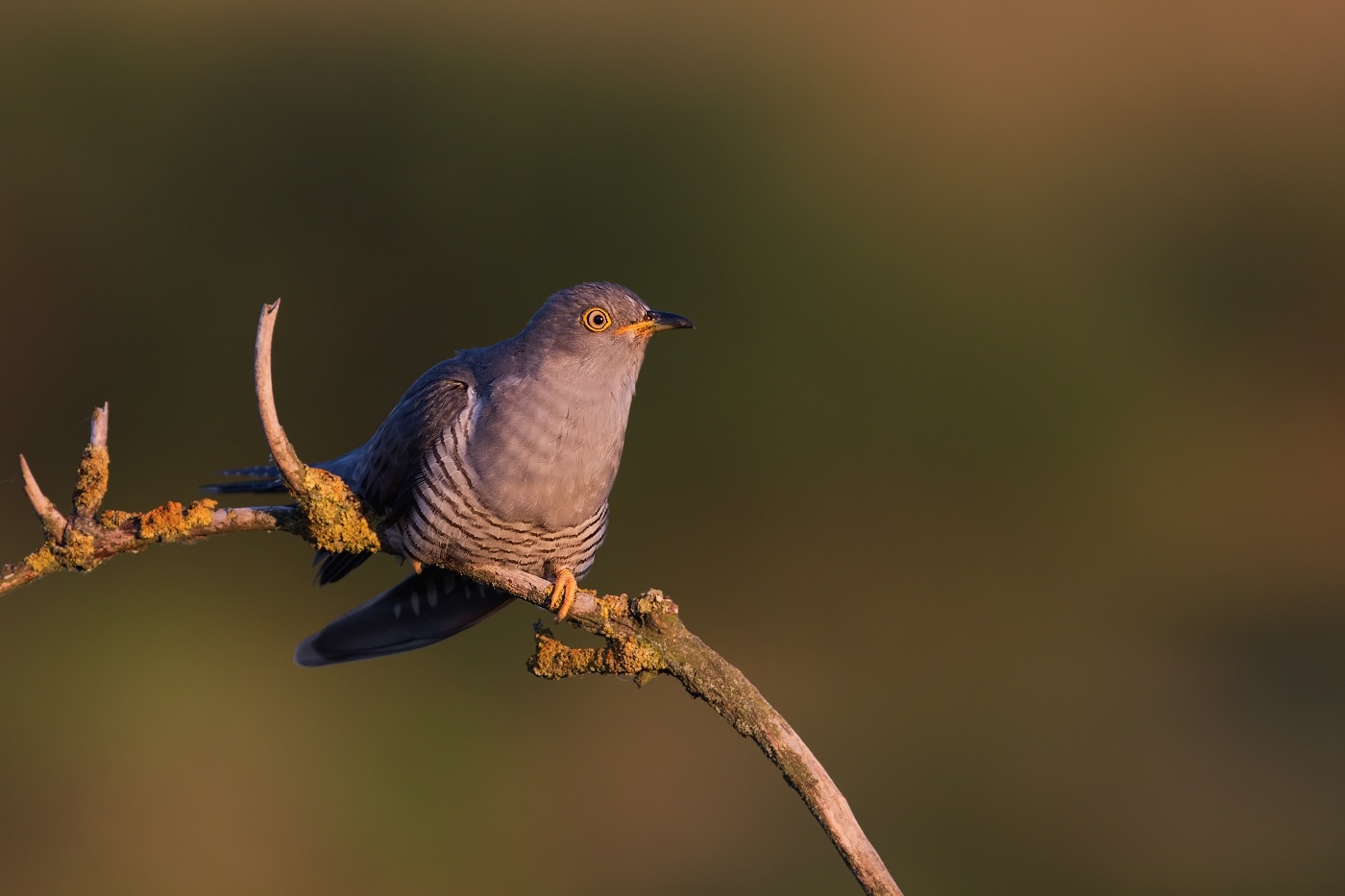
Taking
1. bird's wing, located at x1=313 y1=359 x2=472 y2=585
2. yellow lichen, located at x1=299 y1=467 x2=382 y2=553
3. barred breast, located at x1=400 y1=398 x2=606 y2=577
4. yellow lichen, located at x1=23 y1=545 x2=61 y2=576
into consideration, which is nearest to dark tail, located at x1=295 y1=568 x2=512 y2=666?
bird's wing, located at x1=313 y1=359 x2=472 y2=585

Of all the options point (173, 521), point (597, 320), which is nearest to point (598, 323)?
point (597, 320)

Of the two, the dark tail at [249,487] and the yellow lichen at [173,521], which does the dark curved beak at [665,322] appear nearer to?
the dark tail at [249,487]

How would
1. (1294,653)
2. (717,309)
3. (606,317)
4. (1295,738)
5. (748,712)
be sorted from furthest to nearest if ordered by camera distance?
1. (1294,653)
2. (1295,738)
3. (717,309)
4. (606,317)
5. (748,712)

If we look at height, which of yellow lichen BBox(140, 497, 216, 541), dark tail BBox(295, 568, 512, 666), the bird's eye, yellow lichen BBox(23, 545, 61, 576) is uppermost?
the bird's eye

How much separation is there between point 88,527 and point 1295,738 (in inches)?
329

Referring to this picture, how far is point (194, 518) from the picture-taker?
87.6 inches

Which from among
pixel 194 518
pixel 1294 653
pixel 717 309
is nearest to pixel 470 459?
pixel 194 518

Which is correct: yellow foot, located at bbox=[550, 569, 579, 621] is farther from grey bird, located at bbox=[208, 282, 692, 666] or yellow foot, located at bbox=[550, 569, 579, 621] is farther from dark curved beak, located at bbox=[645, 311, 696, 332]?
dark curved beak, located at bbox=[645, 311, 696, 332]

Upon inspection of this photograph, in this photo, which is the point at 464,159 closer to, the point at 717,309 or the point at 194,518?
the point at 717,309

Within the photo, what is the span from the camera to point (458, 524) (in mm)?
2801

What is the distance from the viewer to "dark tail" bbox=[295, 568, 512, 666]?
10.6 feet

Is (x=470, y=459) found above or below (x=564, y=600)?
above

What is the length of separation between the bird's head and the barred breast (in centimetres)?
29

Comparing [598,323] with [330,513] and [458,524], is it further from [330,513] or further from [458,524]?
[330,513]
